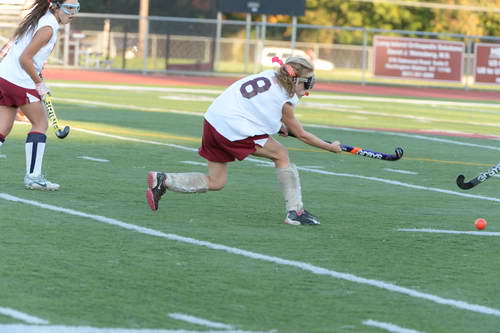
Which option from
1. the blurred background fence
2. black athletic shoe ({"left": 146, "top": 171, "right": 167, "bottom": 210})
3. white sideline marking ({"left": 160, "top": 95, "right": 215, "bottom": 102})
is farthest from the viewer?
the blurred background fence

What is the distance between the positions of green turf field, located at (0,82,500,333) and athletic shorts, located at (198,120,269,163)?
0.52 metres

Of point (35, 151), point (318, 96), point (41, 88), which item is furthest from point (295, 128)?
point (318, 96)

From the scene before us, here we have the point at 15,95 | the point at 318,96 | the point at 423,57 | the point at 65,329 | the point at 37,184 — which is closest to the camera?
the point at 65,329

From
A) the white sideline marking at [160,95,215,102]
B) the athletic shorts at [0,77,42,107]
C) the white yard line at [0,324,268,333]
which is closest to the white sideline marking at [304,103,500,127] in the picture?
the white sideline marking at [160,95,215,102]

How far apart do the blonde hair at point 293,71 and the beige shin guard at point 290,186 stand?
0.63 meters

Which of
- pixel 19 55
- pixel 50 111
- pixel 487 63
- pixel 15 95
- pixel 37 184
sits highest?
pixel 19 55

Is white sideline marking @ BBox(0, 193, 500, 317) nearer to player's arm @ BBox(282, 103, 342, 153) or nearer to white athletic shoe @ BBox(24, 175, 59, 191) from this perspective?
white athletic shoe @ BBox(24, 175, 59, 191)

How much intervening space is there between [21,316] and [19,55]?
4601 mm

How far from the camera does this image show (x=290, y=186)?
9.18 m

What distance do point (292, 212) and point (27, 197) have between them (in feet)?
7.80

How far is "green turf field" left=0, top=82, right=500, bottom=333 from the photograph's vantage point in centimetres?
616

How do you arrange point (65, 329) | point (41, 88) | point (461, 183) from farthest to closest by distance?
point (461, 183) < point (41, 88) < point (65, 329)

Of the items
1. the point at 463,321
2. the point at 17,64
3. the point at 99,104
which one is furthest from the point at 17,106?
the point at 99,104

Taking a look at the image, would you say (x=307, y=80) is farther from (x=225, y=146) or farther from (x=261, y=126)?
(x=225, y=146)
